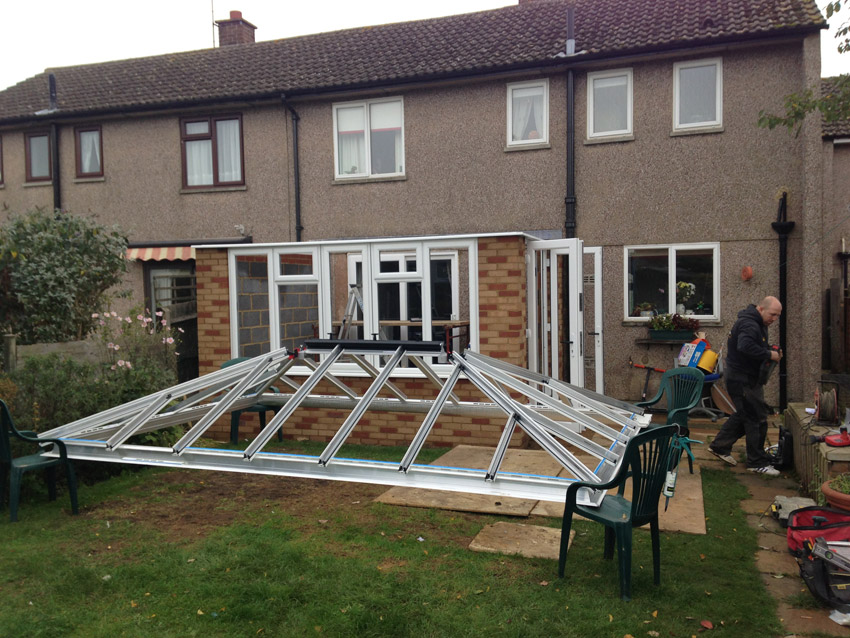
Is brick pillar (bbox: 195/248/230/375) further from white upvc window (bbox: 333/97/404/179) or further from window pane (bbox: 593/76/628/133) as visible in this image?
window pane (bbox: 593/76/628/133)

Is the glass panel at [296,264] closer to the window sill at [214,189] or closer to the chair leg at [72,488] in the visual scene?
the chair leg at [72,488]

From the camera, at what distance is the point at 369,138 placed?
13.0 metres

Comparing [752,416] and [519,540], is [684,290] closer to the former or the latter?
[752,416]

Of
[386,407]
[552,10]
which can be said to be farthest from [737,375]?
[552,10]

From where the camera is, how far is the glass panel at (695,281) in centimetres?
1108

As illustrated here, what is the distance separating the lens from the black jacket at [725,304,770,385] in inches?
278

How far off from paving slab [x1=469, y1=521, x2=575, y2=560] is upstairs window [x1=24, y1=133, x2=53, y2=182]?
14.0 meters

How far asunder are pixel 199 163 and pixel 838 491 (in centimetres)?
1269

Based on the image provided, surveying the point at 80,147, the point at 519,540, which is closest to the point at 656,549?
the point at 519,540

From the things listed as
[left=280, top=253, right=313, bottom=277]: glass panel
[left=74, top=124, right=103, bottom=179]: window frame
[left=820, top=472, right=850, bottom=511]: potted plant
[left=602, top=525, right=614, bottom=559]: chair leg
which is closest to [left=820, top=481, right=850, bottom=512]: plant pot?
[left=820, top=472, right=850, bottom=511]: potted plant

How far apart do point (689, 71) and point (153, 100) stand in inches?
394

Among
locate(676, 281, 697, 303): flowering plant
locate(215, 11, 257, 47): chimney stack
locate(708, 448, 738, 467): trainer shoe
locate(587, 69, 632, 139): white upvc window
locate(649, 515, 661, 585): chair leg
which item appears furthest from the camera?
locate(215, 11, 257, 47): chimney stack

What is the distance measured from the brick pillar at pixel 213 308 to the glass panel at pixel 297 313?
675mm

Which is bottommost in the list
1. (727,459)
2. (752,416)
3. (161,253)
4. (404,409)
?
(727,459)
